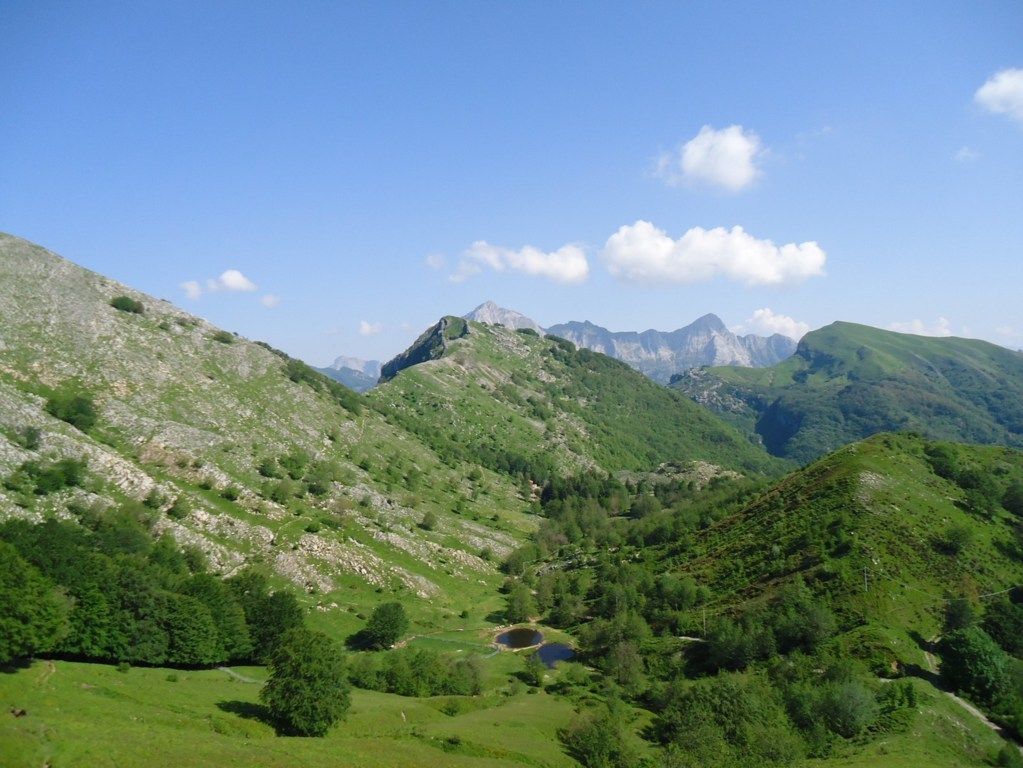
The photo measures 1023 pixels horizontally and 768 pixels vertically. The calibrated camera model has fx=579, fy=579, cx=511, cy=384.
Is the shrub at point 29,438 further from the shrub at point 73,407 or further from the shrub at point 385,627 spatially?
the shrub at point 385,627

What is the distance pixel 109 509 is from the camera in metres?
108

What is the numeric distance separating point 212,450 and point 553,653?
9555cm

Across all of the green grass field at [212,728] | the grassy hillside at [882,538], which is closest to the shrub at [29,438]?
the green grass field at [212,728]

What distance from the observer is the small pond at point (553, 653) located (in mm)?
110125

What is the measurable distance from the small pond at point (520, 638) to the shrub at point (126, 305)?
14645 cm

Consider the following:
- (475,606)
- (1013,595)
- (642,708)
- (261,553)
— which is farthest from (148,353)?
(1013,595)

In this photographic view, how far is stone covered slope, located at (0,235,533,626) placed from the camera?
11888 cm

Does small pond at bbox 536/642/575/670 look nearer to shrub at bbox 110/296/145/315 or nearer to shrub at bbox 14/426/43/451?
shrub at bbox 14/426/43/451

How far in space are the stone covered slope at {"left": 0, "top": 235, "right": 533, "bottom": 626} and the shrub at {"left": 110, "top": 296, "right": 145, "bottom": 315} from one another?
241cm

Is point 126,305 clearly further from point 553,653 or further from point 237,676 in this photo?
point 553,653

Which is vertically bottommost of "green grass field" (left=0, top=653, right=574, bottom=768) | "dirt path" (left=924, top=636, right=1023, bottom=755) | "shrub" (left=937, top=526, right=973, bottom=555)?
"green grass field" (left=0, top=653, right=574, bottom=768)

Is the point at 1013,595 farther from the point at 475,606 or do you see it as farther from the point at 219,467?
the point at 219,467

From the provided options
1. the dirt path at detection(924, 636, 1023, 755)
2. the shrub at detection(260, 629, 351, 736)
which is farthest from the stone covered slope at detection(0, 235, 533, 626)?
the dirt path at detection(924, 636, 1023, 755)

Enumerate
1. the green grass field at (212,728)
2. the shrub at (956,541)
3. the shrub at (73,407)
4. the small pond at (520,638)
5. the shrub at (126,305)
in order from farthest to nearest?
1. the shrub at (126,305)
2. the shrub at (73,407)
3. the small pond at (520,638)
4. the shrub at (956,541)
5. the green grass field at (212,728)
